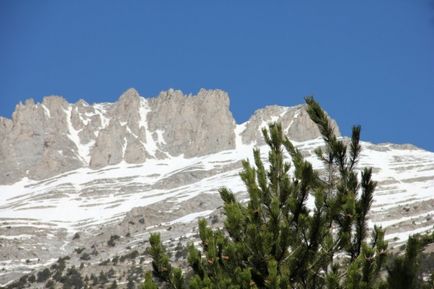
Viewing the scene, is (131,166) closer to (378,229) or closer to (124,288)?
(124,288)

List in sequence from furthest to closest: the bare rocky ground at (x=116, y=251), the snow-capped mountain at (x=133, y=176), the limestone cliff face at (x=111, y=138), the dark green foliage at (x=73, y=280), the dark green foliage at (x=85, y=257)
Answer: the limestone cliff face at (x=111, y=138) < the snow-capped mountain at (x=133, y=176) < the dark green foliage at (x=85, y=257) < the bare rocky ground at (x=116, y=251) < the dark green foliage at (x=73, y=280)

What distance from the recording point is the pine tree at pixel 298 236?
10938mm

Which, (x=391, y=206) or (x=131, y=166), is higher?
(x=131, y=166)

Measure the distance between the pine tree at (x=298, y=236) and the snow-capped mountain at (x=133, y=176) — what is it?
5160 cm

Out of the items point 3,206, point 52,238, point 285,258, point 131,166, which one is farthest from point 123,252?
point 131,166

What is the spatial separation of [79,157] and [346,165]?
173720mm

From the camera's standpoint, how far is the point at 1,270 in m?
87.9

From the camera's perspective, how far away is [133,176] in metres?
164

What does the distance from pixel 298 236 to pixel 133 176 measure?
15309 cm

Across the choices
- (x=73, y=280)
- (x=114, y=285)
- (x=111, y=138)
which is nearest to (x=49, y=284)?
(x=73, y=280)

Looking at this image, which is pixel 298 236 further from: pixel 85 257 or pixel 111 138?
pixel 111 138

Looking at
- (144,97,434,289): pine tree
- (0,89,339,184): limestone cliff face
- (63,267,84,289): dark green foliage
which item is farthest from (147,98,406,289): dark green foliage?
(0,89,339,184): limestone cliff face

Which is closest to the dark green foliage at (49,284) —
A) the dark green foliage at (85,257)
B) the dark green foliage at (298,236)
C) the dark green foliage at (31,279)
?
the dark green foliage at (31,279)

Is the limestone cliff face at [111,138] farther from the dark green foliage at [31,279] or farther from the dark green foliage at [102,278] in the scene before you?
the dark green foliage at [102,278]
